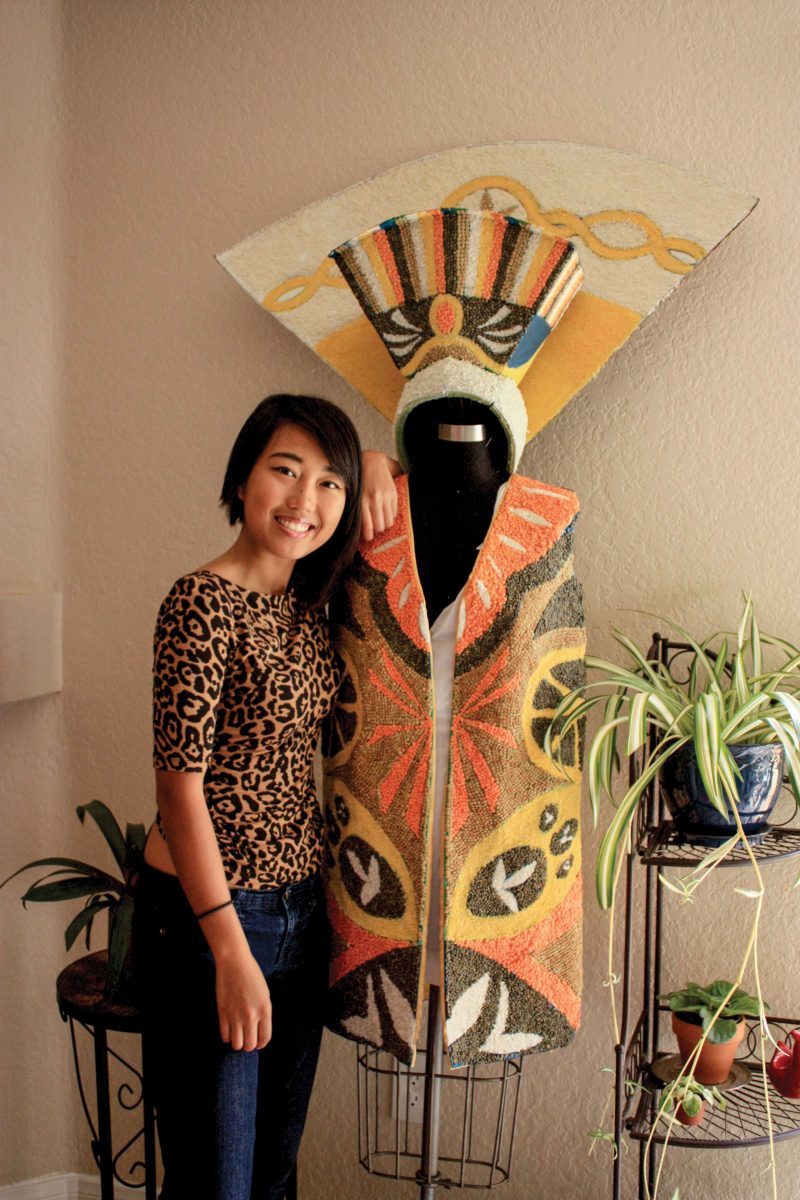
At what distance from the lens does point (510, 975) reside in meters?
1.38

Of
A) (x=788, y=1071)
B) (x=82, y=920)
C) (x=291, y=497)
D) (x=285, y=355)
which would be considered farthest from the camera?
(x=285, y=355)

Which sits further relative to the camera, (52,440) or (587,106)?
(52,440)

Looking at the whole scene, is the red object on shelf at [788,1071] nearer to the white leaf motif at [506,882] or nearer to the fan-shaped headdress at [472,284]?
the white leaf motif at [506,882]

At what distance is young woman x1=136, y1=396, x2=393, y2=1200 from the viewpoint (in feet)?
4.05

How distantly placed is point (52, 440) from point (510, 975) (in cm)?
123

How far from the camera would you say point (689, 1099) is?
4.82 feet

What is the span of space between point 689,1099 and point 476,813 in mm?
501

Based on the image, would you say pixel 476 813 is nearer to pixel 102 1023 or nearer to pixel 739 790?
pixel 739 790

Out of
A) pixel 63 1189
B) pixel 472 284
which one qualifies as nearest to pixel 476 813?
pixel 472 284

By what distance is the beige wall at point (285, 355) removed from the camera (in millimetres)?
1720

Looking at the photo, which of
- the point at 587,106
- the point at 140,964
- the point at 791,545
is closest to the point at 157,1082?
the point at 140,964

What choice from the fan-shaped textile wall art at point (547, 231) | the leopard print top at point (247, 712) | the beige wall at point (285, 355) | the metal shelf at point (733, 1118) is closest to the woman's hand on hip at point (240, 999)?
the leopard print top at point (247, 712)

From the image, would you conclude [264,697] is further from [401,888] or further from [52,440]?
[52,440]

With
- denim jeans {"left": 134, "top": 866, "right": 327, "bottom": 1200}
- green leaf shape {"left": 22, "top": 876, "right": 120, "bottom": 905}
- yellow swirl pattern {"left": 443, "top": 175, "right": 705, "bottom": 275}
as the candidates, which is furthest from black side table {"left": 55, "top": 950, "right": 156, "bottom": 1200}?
yellow swirl pattern {"left": 443, "top": 175, "right": 705, "bottom": 275}
